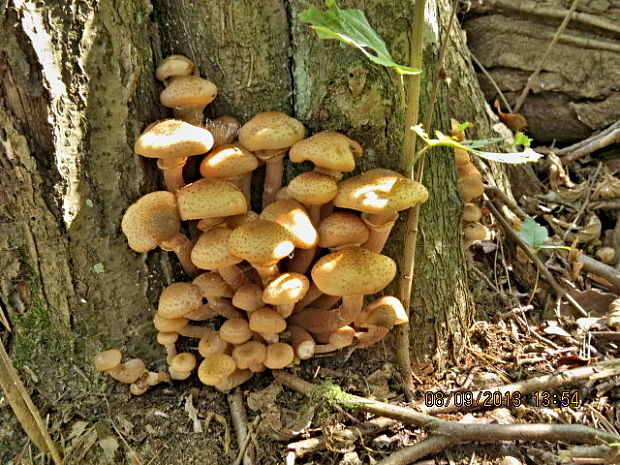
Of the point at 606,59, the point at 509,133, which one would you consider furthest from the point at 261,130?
the point at 606,59

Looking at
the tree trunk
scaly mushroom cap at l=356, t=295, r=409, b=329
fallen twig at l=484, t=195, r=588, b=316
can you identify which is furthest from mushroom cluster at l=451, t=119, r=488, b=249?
scaly mushroom cap at l=356, t=295, r=409, b=329

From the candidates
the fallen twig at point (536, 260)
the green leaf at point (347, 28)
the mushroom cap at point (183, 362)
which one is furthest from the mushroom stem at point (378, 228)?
the fallen twig at point (536, 260)

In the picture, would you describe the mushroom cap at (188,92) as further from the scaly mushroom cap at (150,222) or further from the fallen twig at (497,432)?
the fallen twig at (497,432)

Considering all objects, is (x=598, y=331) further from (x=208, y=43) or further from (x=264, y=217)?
(x=208, y=43)

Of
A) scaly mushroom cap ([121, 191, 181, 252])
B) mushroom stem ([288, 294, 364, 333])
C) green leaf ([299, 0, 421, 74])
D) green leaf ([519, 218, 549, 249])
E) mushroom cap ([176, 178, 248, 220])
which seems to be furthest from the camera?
green leaf ([519, 218, 549, 249])

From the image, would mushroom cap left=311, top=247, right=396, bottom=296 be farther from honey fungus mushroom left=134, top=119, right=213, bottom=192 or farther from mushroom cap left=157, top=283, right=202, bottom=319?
honey fungus mushroom left=134, top=119, right=213, bottom=192

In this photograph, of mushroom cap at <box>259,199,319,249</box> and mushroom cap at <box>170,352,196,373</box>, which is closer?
mushroom cap at <box>259,199,319,249</box>
